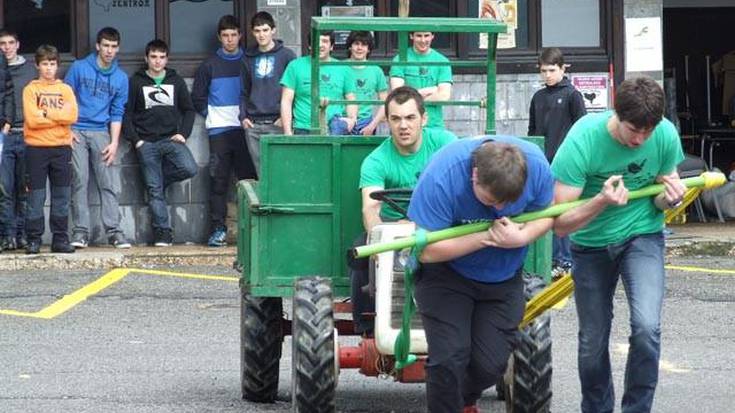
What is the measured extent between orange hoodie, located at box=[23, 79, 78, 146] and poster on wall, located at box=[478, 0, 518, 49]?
413cm

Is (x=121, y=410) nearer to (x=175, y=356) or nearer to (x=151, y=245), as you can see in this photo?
(x=175, y=356)

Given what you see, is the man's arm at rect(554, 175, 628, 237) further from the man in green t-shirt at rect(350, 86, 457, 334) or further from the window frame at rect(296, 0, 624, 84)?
the window frame at rect(296, 0, 624, 84)

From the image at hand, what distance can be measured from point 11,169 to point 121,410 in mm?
7385

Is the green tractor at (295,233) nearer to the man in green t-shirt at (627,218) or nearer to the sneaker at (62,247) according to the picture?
the man in green t-shirt at (627,218)

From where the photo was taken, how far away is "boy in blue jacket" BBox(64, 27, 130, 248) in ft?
53.2

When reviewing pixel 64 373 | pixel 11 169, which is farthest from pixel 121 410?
pixel 11 169

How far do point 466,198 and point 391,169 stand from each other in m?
1.55

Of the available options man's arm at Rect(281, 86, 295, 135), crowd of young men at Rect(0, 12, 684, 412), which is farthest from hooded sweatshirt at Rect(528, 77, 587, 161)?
man's arm at Rect(281, 86, 295, 135)

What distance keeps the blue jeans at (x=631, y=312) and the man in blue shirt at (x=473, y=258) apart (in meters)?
0.58

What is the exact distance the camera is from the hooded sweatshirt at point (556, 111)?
15.1 m

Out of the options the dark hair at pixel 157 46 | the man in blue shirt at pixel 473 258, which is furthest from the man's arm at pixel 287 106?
the man in blue shirt at pixel 473 258

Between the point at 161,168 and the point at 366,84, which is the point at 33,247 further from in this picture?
the point at 366,84

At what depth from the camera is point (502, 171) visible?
6910 mm

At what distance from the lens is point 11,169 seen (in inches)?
634
